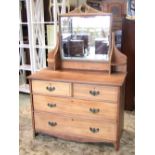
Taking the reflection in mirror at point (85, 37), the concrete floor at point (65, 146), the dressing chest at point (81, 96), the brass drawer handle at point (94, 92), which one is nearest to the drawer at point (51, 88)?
the dressing chest at point (81, 96)

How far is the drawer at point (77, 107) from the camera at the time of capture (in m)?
1.98

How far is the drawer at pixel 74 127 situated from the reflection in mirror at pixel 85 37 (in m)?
0.64

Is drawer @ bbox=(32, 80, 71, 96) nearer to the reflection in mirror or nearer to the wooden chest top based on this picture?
the wooden chest top

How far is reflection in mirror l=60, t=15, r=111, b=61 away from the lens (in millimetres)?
2170

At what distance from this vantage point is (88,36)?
7.32 ft

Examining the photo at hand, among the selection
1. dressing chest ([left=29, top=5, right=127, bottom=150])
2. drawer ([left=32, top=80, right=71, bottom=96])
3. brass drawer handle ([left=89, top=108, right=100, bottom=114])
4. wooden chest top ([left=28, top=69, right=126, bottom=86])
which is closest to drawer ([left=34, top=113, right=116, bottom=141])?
dressing chest ([left=29, top=5, right=127, bottom=150])

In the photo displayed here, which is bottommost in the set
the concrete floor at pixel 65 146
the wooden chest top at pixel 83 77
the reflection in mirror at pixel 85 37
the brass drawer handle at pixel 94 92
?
the concrete floor at pixel 65 146

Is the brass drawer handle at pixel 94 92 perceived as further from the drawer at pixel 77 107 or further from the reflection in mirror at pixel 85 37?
the reflection in mirror at pixel 85 37

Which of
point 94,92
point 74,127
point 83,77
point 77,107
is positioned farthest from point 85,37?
point 74,127

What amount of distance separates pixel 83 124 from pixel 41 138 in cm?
54

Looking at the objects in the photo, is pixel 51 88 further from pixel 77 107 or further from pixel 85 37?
pixel 85 37

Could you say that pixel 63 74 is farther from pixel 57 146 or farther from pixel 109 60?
pixel 57 146

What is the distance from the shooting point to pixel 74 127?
2.12 metres
